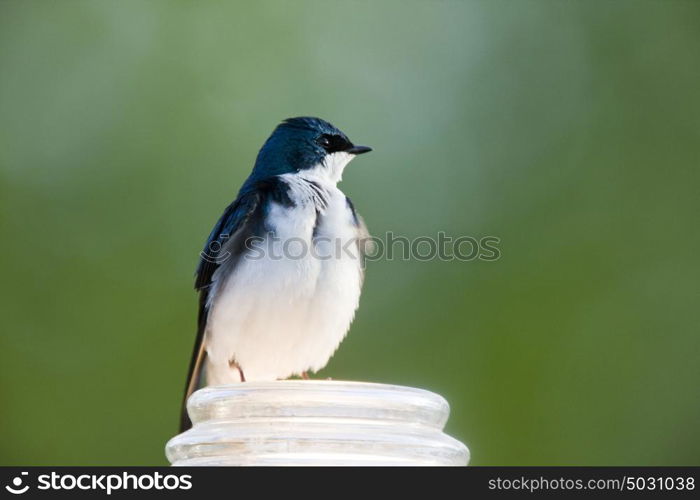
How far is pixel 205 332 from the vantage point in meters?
3.50

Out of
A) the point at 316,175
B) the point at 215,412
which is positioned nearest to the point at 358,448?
the point at 215,412

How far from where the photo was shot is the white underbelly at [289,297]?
10.5 ft

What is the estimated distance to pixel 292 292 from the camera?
3203mm

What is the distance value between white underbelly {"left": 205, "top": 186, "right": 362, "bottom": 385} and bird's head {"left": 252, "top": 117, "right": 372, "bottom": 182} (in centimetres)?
38

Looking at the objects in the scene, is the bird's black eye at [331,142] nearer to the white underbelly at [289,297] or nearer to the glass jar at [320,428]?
the white underbelly at [289,297]

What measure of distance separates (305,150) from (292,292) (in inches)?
29.7

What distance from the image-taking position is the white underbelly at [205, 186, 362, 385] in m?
3.20

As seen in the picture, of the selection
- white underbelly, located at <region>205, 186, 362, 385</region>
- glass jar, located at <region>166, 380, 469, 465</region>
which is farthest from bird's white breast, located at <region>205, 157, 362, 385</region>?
glass jar, located at <region>166, 380, 469, 465</region>

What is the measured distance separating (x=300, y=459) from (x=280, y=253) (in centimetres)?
205
